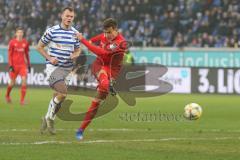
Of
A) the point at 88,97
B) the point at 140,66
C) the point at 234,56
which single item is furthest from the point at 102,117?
the point at 234,56

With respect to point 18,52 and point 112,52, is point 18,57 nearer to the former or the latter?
point 18,52

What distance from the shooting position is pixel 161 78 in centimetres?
3244

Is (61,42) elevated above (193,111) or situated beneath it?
elevated above

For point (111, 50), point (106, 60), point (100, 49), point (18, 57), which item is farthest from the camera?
point (18, 57)

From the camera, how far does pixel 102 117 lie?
19219mm

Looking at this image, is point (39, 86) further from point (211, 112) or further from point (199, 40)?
point (211, 112)

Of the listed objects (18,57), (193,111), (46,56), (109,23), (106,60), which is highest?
(109,23)

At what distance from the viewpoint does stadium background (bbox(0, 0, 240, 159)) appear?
39.7ft

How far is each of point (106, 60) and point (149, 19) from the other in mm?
23952

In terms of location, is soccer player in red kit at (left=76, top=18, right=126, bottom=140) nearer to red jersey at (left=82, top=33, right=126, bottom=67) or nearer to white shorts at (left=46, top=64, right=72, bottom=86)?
red jersey at (left=82, top=33, right=126, bottom=67)

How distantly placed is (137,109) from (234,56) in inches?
501

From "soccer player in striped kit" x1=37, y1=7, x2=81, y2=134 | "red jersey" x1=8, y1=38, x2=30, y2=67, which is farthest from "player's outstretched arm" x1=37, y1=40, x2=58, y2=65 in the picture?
"red jersey" x1=8, y1=38, x2=30, y2=67

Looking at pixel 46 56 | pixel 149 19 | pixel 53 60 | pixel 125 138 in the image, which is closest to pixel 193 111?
pixel 125 138

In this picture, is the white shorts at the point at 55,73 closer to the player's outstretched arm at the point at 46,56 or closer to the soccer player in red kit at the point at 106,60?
the player's outstretched arm at the point at 46,56
